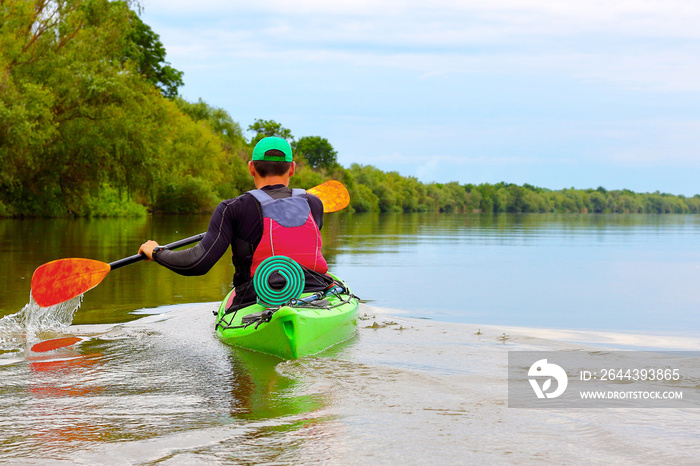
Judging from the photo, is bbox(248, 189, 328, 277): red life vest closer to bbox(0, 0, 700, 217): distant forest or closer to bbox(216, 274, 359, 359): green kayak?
bbox(216, 274, 359, 359): green kayak

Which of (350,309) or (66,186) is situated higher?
(66,186)

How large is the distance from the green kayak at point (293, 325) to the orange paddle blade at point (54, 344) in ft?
4.01

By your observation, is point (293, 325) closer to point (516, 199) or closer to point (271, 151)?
point (271, 151)

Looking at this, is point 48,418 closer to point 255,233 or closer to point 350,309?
point 255,233

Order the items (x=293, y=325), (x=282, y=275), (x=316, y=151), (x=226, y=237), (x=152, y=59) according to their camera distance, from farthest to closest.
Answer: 1. (x=316, y=151)
2. (x=152, y=59)
3. (x=226, y=237)
4. (x=282, y=275)
5. (x=293, y=325)

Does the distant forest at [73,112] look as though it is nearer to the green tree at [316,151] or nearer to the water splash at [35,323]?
the water splash at [35,323]

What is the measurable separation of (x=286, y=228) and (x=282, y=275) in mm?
411

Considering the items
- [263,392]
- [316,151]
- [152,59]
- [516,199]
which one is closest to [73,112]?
[152,59]

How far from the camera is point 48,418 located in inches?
142

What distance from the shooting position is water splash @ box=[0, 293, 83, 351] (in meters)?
5.94

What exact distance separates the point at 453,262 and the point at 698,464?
1183 cm

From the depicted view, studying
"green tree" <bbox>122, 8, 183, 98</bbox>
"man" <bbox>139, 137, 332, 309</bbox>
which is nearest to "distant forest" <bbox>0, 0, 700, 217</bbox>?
"green tree" <bbox>122, 8, 183, 98</bbox>

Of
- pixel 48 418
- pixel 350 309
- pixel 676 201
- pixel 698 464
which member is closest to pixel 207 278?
pixel 350 309

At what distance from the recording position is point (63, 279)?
20.5 ft
